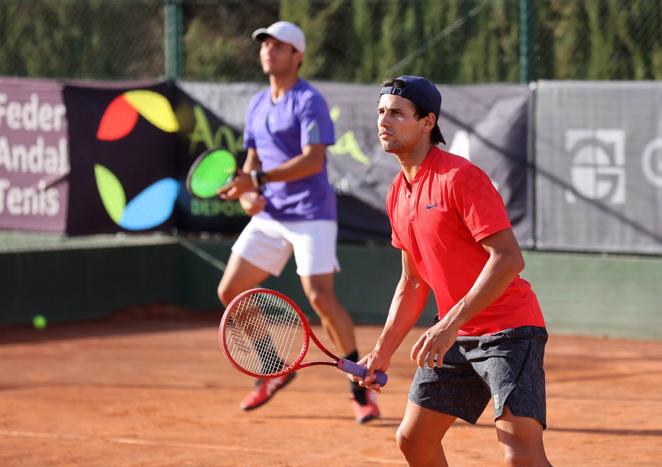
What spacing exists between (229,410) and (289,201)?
47.9 inches

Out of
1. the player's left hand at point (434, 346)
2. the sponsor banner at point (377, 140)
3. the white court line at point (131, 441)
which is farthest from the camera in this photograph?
the sponsor banner at point (377, 140)

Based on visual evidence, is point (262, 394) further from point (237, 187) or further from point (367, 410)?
point (237, 187)

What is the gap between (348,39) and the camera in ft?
59.8

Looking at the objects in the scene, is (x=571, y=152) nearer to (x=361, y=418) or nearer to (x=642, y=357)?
(x=642, y=357)

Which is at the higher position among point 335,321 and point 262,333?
point 262,333

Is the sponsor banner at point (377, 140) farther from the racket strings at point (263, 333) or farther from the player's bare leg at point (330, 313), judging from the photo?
the racket strings at point (263, 333)

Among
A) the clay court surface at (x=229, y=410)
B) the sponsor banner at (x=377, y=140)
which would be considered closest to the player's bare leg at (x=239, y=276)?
the clay court surface at (x=229, y=410)

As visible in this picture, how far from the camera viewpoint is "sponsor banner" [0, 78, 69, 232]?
10.7 m

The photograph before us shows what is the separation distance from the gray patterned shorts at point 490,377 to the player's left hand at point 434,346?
28cm

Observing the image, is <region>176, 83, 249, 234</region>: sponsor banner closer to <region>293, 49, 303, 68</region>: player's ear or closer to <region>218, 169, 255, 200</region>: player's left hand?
<region>293, 49, 303, 68</region>: player's ear

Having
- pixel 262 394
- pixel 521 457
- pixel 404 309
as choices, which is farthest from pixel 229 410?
pixel 521 457

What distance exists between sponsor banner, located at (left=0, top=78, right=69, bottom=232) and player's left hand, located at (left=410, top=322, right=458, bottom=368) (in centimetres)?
709

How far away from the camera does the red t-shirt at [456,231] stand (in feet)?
13.8

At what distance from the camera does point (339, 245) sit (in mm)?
10906
